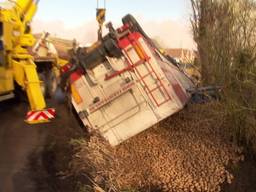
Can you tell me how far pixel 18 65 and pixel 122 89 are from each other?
117 inches

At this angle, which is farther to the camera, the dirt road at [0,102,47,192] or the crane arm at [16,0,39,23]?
the crane arm at [16,0,39,23]

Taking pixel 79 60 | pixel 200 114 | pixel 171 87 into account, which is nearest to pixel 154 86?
pixel 171 87

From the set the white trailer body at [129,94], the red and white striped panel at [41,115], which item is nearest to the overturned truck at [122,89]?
the white trailer body at [129,94]

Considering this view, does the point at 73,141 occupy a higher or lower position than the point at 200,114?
higher

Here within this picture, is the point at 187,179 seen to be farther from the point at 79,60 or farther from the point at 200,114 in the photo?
the point at 79,60

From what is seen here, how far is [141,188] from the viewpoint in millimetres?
6805

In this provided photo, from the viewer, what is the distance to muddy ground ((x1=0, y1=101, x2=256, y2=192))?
712cm

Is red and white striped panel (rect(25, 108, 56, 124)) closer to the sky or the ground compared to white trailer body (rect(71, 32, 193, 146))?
closer to the sky

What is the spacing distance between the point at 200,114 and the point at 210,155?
130 cm

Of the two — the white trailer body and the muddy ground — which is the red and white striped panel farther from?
the white trailer body

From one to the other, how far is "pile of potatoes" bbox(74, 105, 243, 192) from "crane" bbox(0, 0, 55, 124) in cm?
199

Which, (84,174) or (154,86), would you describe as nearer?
(84,174)

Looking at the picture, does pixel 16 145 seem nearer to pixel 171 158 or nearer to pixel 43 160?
pixel 43 160

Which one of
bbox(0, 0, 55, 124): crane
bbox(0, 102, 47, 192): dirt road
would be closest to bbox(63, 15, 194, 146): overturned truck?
bbox(0, 0, 55, 124): crane
